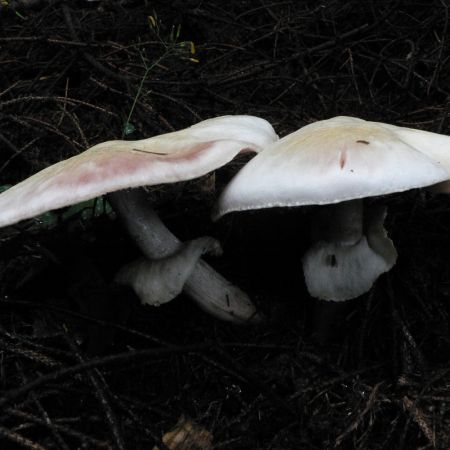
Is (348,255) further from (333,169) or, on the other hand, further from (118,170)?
(118,170)

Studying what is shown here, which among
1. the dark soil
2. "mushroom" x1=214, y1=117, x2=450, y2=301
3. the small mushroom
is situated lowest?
the dark soil

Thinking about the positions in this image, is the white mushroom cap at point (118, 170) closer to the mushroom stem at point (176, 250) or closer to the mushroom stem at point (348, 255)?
the mushroom stem at point (176, 250)

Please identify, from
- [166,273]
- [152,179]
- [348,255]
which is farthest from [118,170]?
[348,255]

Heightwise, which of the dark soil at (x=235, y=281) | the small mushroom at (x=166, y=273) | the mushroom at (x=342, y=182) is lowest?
the dark soil at (x=235, y=281)

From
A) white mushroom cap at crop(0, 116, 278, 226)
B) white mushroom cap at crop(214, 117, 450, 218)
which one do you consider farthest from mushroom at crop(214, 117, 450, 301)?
white mushroom cap at crop(0, 116, 278, 226)

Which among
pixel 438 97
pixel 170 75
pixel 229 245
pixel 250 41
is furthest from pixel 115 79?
pixel 438 97

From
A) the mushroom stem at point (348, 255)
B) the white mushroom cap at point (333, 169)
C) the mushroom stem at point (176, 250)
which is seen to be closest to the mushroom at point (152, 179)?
the mushroom stem at point (176, 250)

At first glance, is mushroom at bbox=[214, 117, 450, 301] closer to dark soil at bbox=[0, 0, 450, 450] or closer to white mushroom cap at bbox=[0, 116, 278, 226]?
white mushroom cap at bbox=[0, 116, 278, 226]
